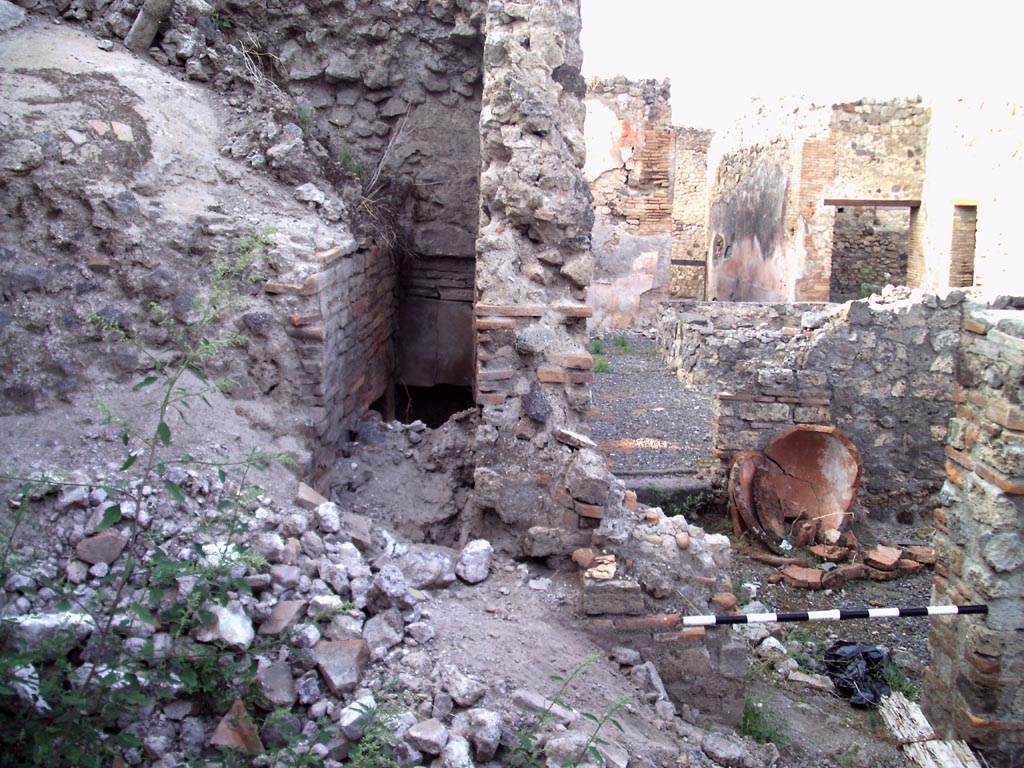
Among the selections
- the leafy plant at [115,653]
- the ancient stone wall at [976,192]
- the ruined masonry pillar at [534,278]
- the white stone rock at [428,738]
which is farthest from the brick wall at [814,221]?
the white stone rock at [428,738]

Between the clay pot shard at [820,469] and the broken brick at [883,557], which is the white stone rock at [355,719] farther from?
the clay pot shard at [820,469]

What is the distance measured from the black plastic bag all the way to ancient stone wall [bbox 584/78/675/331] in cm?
934

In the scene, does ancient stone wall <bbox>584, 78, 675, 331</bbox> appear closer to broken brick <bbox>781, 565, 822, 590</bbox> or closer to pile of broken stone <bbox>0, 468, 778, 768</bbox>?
broken brick <bbox>781, 565, 822, 590</bbox>

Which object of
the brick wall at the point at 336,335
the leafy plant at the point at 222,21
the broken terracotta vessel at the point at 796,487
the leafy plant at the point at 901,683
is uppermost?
the leafy plant at the point at 222,21

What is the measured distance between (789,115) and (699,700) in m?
13.3

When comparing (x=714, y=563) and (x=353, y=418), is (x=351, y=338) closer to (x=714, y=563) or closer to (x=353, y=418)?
(x=353, y=418)

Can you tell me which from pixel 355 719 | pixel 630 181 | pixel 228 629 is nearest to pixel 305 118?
pixel 228 629

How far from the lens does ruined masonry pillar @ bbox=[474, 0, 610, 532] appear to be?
13.1ft

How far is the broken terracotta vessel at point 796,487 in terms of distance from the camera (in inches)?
251

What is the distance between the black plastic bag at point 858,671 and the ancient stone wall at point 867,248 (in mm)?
13110

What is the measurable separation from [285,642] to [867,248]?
16659 millimetres

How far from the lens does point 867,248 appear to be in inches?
679

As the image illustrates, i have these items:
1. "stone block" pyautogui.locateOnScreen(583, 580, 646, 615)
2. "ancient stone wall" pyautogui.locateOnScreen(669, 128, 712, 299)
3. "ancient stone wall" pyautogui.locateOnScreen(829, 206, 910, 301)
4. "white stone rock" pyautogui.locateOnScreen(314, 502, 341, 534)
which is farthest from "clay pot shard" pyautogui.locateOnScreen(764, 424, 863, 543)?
"ancient stone wall" pyautogui.locateOnScreen(669, 128, 712, 299)

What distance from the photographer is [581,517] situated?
12.7 ft
